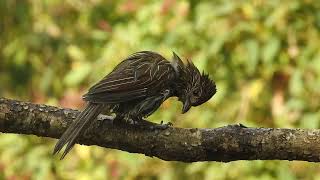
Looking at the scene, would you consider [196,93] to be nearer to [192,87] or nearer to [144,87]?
[192,87]

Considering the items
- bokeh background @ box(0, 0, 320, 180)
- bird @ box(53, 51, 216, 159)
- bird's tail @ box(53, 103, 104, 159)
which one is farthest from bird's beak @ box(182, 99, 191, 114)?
bokeh background @ box(0, 0, 320, 180)

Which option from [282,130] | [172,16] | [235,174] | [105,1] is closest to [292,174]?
[235,174]

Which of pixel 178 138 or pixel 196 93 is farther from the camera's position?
pixel 196 93

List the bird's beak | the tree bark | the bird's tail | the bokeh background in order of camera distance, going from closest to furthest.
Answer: the bird's tail → the tree bark → the bird's beak → the bokeh background

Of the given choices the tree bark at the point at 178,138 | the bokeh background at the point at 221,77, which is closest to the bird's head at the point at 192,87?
the tree bark at the point at 178,138

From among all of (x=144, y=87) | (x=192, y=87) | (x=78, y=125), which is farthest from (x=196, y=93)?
(x=78, y=125)

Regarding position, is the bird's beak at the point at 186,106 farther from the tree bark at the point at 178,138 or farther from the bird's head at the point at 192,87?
the tree bark at the point at 178,138

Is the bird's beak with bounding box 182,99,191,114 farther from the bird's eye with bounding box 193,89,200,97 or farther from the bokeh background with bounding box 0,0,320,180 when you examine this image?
the bokeh background with bounding box 0,0,320,180
